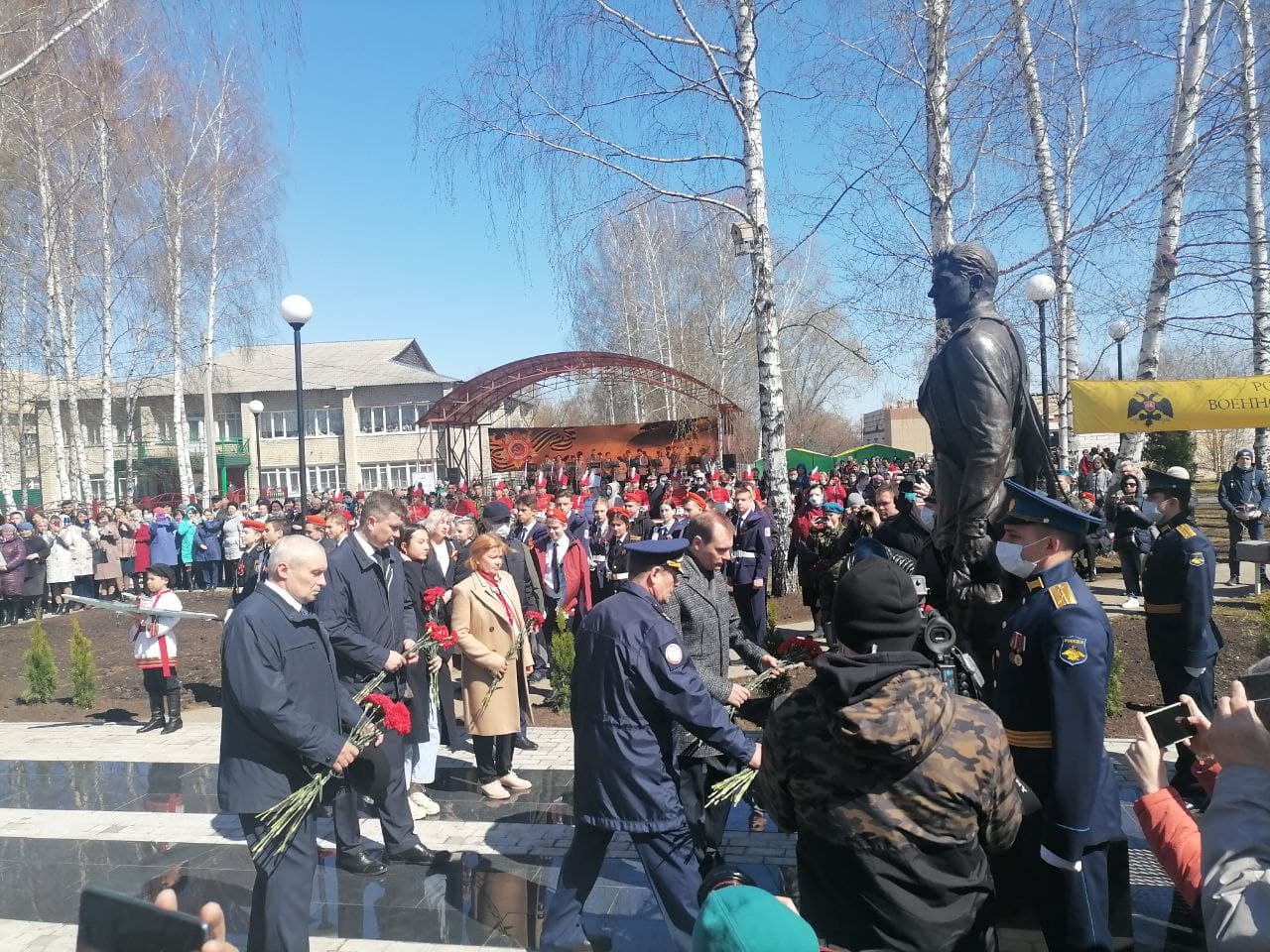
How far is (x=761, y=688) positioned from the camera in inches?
206

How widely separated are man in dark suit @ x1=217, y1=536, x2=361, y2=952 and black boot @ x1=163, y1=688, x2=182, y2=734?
5362mm

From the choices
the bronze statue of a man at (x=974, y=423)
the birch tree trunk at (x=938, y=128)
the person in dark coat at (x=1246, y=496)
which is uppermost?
the birch tree trunk at (x=938, y=128)

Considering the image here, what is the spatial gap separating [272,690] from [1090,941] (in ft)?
10.4

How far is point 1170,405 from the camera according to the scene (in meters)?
15.1

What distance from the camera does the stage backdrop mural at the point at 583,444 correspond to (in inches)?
1388

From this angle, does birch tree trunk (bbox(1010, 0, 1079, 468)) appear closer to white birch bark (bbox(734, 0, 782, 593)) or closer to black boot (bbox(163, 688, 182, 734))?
white birch bark (bbox(734, 0, 782, 593))

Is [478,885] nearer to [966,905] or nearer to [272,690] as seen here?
[272,690]

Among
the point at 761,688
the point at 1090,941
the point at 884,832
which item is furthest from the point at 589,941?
the point at 884,832

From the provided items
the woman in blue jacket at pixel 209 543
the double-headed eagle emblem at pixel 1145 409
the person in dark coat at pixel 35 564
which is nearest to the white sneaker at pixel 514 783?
the double-headed eagle emblem at pixel 1145 409

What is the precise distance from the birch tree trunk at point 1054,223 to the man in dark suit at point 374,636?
365 inches

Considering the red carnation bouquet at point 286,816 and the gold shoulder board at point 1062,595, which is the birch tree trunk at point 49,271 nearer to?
the red carnation bouquet at point 286,816

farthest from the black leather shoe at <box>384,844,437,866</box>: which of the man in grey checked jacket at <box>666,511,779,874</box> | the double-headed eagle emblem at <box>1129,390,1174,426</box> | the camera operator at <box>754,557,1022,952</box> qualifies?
the double-headed eagle emblem at <box>1129,390,1174,426</box>

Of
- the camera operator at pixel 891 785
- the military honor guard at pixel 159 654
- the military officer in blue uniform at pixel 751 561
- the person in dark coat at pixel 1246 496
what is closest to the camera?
the camera operator at pixel 891 785

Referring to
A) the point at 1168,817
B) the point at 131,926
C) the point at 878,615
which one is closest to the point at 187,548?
the point at 131,926
